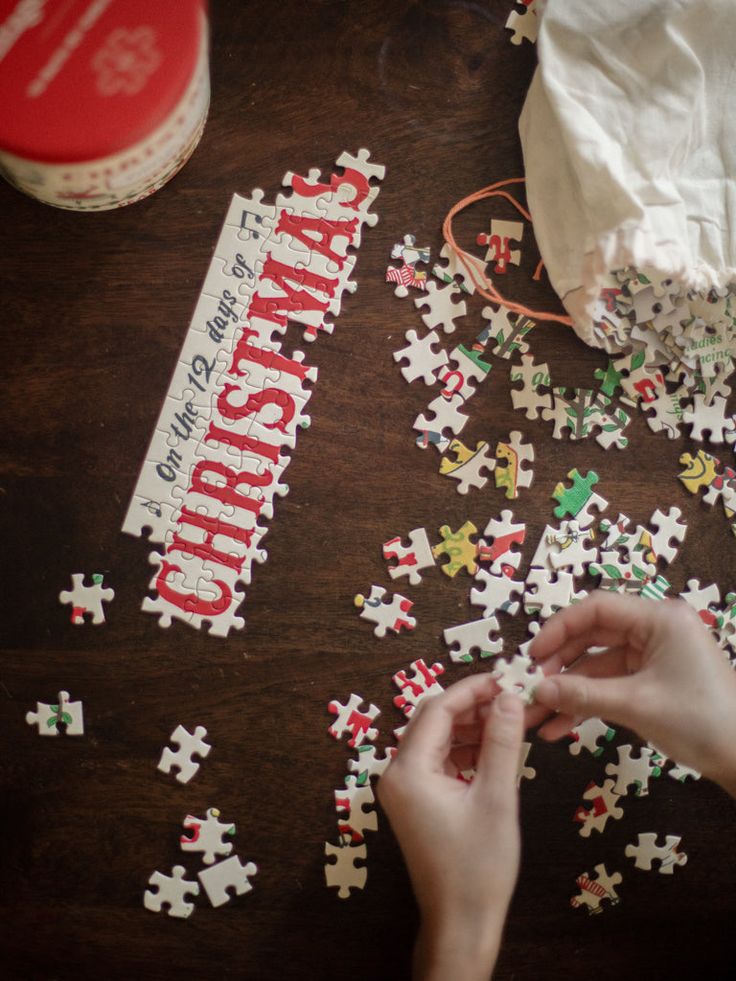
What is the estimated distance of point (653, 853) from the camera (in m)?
1.36

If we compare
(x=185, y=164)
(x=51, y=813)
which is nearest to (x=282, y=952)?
(x=51, y=813)

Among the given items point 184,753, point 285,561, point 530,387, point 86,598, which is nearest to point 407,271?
point 530,387

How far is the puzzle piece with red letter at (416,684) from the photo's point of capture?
134 centimetres

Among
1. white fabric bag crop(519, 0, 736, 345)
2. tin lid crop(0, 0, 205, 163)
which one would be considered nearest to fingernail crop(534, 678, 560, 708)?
white fabric bag crop(519, 0, 736, 345)

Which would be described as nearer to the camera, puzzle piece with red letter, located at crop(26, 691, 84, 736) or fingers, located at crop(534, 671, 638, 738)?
fingers, located at crop(534, 671, 638, 738)

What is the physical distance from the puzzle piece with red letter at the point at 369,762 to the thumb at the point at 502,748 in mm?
262

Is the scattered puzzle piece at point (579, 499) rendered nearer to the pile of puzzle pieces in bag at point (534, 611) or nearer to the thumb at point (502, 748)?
the pile of puzzle pieces in bag at point (534, 611)

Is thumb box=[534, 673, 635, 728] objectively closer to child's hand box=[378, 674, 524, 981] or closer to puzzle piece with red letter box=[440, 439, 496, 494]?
child's hand box=[378, 674, 524, 981]

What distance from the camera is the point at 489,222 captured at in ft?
4.62

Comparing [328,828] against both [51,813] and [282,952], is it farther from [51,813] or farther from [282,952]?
[51,813]

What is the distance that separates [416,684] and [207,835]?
0.42m

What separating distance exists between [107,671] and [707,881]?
42.3 inches

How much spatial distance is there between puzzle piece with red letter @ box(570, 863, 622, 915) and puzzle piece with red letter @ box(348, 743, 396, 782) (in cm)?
39

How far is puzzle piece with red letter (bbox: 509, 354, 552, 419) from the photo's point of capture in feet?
4.55
